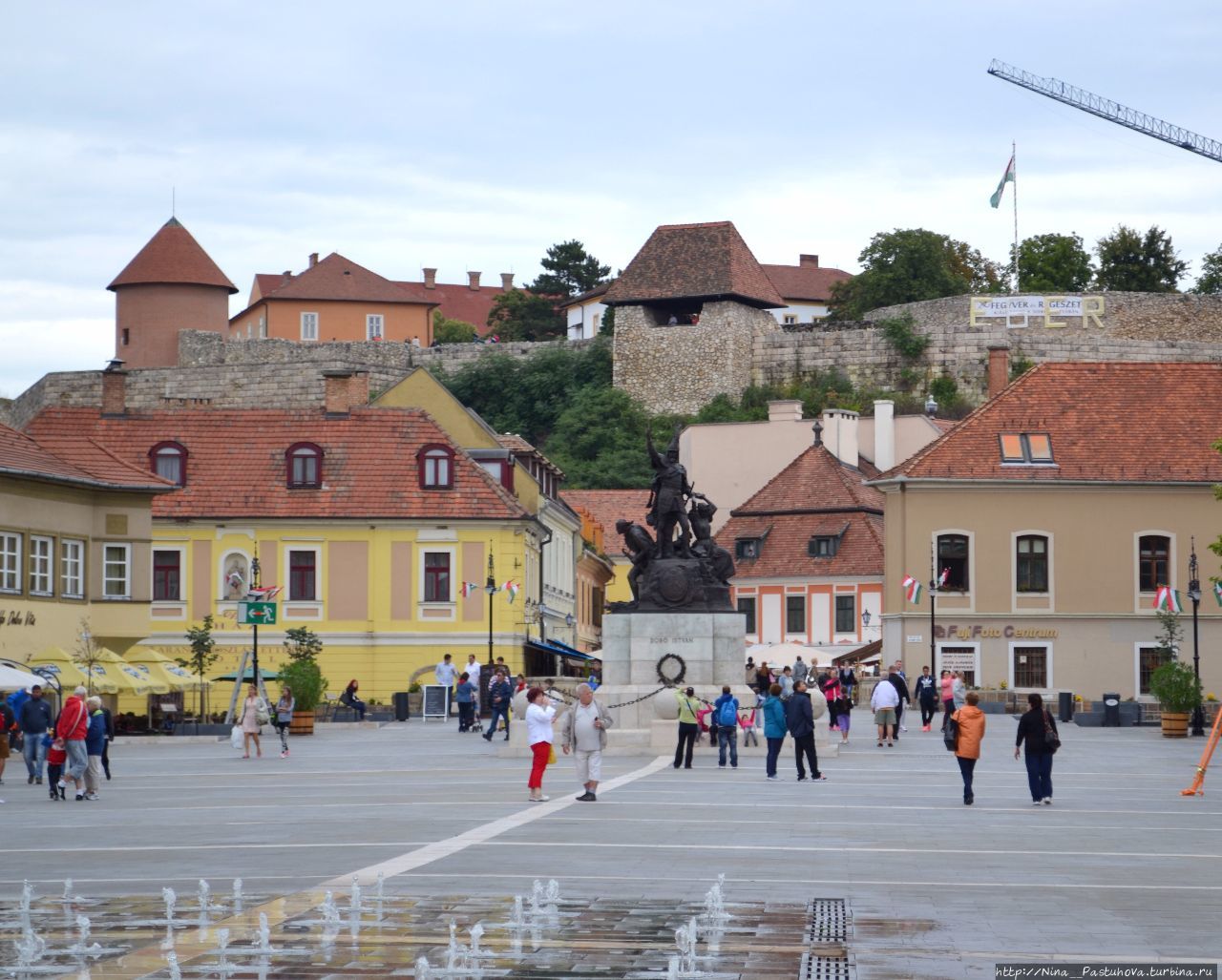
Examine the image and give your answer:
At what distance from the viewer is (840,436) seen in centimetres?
8388

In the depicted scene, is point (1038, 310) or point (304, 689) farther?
point (1038, 310)

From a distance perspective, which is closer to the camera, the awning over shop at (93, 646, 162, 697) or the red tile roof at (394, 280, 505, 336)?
the awning over shop at (93, 646, 162, 697)

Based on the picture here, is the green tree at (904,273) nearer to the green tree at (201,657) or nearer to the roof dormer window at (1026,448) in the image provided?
the roof dormer window at (1026,448)

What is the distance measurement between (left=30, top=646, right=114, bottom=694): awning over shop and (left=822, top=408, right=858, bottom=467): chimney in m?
45.3

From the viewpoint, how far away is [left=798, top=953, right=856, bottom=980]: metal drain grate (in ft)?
36.8

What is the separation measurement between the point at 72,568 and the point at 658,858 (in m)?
34.5

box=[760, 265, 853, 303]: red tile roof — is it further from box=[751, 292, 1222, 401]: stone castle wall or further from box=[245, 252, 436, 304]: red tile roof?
box=[751, 292, 1222, 401]: stone castle wall

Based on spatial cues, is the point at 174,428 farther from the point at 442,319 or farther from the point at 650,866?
the point at 442,319

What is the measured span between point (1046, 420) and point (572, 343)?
52626mm

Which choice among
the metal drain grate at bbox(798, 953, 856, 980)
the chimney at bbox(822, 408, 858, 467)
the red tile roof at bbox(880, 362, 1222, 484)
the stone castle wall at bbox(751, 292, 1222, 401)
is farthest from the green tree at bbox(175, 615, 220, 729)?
the stone castle wall at bbox(751, 292, 1222, 401)

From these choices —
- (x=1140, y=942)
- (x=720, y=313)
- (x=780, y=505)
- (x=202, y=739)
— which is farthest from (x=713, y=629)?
(x=720, y=313)

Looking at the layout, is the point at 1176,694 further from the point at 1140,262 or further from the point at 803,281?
the point at 803,281

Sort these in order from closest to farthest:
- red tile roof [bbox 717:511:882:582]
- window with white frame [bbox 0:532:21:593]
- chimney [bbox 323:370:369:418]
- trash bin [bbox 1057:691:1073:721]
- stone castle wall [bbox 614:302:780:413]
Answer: window with white frame [bbox 0:532:21:593]
trash bin [bbox 1057:691:1073:721]
chimney [bbox 323:370:369:418]
red tile roof [bbox 717:511:882:582]
stone castle wall [bbox 614:302:780:413]

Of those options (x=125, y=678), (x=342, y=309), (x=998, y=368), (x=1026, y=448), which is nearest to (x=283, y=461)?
(x=125, y=678)
